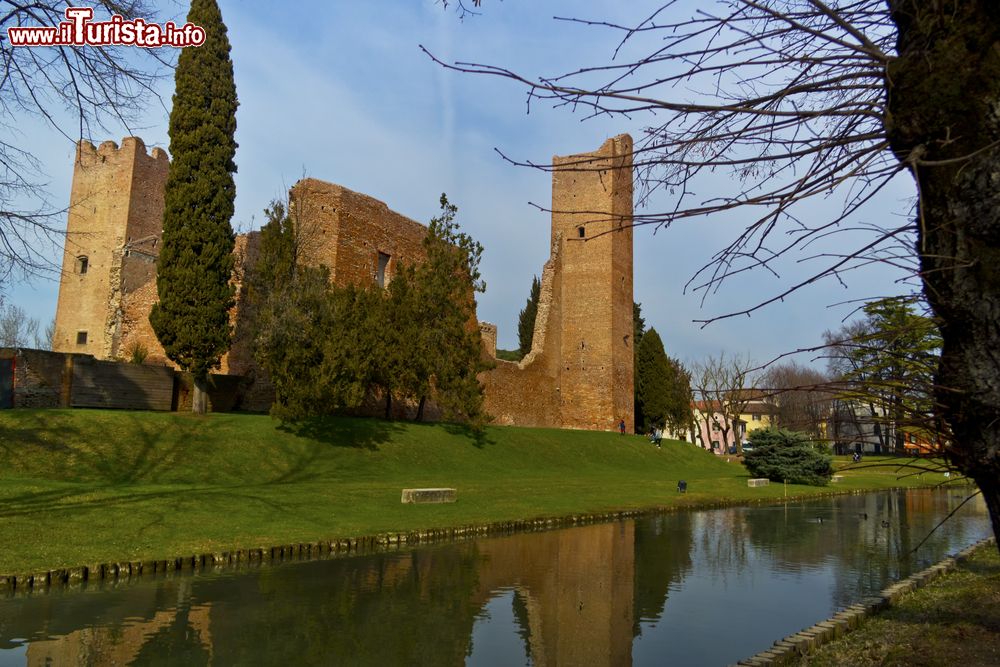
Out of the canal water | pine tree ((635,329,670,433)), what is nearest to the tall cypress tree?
the canal water

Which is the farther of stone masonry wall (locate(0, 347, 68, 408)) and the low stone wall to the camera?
the low stone wall

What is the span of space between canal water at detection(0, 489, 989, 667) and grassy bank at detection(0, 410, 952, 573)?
1.29 metres

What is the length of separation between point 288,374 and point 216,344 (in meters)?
1.98

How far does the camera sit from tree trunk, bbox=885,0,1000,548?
2375 mm

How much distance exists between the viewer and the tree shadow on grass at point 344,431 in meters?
19.7

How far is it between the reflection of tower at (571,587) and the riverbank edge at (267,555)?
2.13 feet

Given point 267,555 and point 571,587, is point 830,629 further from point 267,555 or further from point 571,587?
point 267,555

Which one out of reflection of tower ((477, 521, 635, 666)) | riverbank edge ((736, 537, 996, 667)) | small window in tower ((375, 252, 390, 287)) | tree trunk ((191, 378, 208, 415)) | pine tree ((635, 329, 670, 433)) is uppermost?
small window in tower ((375, 252, 390, 287))

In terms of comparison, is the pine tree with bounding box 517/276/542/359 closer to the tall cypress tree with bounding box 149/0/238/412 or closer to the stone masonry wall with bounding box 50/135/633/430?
the stone masonry wall with bounding box 50/135/633/430

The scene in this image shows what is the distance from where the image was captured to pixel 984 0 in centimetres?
250

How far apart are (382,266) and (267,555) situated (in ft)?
62.7

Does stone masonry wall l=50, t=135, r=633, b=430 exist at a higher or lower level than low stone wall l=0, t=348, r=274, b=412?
higher

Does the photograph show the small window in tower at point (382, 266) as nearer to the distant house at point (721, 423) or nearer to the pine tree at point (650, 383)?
the pine tree at point (650, 383)

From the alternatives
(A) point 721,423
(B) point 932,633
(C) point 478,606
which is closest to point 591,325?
(C) point 478,606
